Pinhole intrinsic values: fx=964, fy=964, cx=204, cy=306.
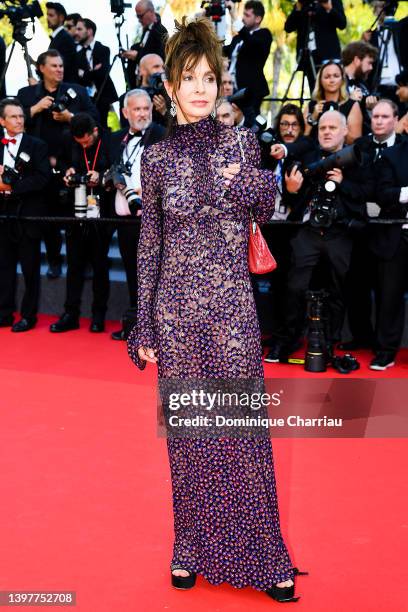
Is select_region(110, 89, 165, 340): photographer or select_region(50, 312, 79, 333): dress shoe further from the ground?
select_region(110, 89, 165, 340): photographer

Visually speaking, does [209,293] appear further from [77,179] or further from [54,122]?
[54,122]

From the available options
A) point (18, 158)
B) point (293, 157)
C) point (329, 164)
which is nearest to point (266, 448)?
point (329, 164)

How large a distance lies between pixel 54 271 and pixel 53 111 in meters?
1.29

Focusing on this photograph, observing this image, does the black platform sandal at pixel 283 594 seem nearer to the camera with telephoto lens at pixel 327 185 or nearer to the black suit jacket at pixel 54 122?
the camera with telephoto lens at pixel 327 185

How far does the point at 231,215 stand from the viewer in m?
2.87

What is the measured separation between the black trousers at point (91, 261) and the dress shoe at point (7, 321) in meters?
0.48

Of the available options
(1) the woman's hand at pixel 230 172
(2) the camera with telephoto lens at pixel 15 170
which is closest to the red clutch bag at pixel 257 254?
(1) the woman's hand at pixel 230 172

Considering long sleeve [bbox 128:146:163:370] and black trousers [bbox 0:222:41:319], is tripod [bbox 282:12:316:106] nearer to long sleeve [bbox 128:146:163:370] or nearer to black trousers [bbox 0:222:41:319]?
black trousers [bbox 0:222:41:319]

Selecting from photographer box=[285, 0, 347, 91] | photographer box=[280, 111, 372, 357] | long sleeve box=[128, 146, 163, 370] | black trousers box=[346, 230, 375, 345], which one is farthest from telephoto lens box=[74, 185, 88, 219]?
long sleeve box=[128, 146, 163, 370]

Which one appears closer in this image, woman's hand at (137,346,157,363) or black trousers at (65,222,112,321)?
woman's hand at (137,346,157,363)

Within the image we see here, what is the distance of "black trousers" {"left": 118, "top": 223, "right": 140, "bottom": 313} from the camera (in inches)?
271

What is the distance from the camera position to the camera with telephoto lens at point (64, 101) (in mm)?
7668

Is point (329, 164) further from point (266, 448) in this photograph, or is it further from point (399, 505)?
point (266, 448)

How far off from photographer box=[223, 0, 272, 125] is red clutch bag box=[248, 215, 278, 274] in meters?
5.81
